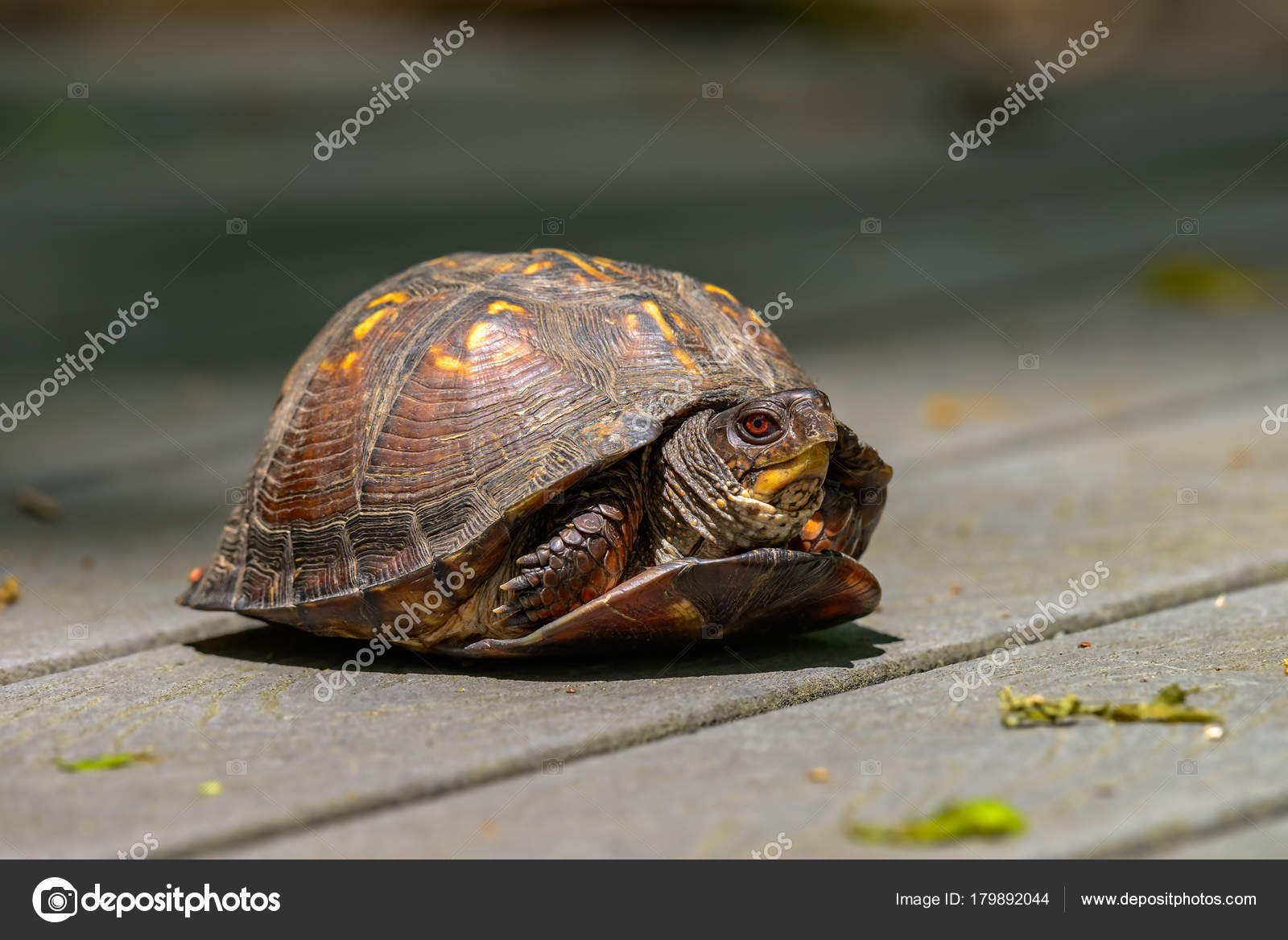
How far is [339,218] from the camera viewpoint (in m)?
10.7

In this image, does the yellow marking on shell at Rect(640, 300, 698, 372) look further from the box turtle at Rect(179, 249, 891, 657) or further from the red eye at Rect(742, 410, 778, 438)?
the red eye at Rect(742, 410, 778, 438)

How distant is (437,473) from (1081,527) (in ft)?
8.88

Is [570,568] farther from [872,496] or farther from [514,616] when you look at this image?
[872,496]

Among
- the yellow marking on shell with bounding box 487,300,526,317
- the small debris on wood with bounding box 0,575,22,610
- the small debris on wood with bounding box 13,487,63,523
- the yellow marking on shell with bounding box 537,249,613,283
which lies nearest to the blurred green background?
the small debris on wood with bounding box 13,487,63,523

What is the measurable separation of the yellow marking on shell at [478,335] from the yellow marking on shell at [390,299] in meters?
0.32

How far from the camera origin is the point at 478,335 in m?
3.23

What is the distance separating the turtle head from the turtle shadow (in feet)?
1.55

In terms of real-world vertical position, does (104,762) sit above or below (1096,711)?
below

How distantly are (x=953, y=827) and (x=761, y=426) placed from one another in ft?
3.62

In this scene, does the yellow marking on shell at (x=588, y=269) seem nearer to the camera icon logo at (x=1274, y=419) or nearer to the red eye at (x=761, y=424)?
the red eye at (x=761, y=424)

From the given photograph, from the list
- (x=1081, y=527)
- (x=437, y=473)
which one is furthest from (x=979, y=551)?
(x=437, y=473)

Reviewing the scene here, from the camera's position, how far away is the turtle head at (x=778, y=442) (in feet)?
9.62
